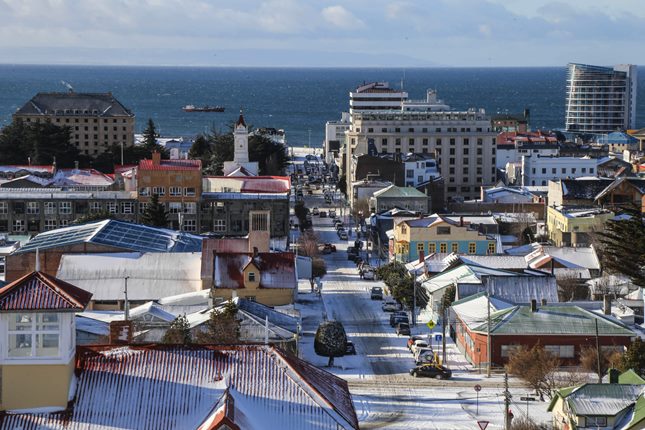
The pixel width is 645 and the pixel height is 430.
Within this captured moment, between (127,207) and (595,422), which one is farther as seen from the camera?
(127,207)

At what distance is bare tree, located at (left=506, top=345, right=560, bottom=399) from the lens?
118 ft

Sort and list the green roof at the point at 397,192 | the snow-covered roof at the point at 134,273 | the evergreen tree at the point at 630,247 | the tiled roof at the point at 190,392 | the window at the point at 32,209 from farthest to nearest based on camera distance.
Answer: the green roof at the point at 397,192, the window at the point at 32,209, the evergreen tree at the point at 630,247, the snow-covered roof at the point at 134,273, the tiled roof at the point at 190,392

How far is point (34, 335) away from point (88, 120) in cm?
10213

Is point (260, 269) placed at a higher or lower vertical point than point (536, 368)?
higher

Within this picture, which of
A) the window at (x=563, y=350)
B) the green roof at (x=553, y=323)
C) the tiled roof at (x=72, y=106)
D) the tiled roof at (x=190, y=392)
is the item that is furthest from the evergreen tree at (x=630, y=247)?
the tiled roof at (x=72, y=106)

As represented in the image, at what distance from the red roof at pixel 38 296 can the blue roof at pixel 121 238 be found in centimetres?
3293

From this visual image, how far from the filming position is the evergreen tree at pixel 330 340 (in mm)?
41469

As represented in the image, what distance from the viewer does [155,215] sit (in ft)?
225

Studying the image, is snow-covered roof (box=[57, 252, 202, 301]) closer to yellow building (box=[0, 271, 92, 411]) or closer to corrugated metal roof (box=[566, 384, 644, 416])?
corrugated metal roof (box=[566, 384, 644, 416])

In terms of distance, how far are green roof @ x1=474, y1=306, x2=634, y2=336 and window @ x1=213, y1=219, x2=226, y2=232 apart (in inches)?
1292

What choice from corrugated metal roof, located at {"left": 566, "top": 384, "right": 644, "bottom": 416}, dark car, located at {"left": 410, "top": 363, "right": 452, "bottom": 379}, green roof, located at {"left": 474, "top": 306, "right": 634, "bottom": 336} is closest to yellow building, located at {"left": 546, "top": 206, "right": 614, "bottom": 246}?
green roof, located at {"left": 474, "top": 306, "right": 634, "bottom": 336}

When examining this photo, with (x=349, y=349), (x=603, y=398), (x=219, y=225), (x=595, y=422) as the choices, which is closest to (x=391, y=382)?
(x=349, y=349)

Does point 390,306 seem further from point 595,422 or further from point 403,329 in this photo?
point 595,422

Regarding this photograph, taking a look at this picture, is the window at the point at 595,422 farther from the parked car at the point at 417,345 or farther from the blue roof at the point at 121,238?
the blue roof at the point at 121,238
